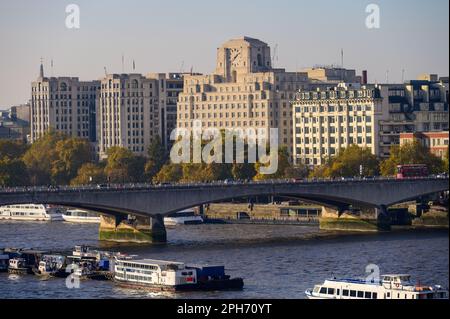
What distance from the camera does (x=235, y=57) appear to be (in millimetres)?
95438

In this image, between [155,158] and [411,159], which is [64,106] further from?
[411,159]

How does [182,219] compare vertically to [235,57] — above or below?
below

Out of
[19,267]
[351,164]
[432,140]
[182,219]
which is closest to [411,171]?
[351,164]

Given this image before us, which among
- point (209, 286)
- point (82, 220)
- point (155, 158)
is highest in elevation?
point (155, 158)

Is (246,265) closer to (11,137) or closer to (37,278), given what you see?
(37,278)

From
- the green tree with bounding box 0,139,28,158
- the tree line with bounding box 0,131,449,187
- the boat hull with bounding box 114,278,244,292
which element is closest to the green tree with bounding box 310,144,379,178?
the tree line with bounding box 0,131,449,187

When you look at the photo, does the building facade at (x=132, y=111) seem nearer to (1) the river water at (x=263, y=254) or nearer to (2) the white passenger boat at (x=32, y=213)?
(2) the white passenger boat at (x=32, y=213)

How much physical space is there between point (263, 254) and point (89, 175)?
36497 millimetres

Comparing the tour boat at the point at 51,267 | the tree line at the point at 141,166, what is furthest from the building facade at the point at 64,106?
the tour boat at the point at 51,267

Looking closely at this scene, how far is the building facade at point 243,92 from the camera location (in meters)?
91.5

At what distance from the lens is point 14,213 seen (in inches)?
3071

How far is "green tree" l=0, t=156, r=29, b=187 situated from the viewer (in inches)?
3312

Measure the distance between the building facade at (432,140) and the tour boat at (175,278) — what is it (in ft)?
120
